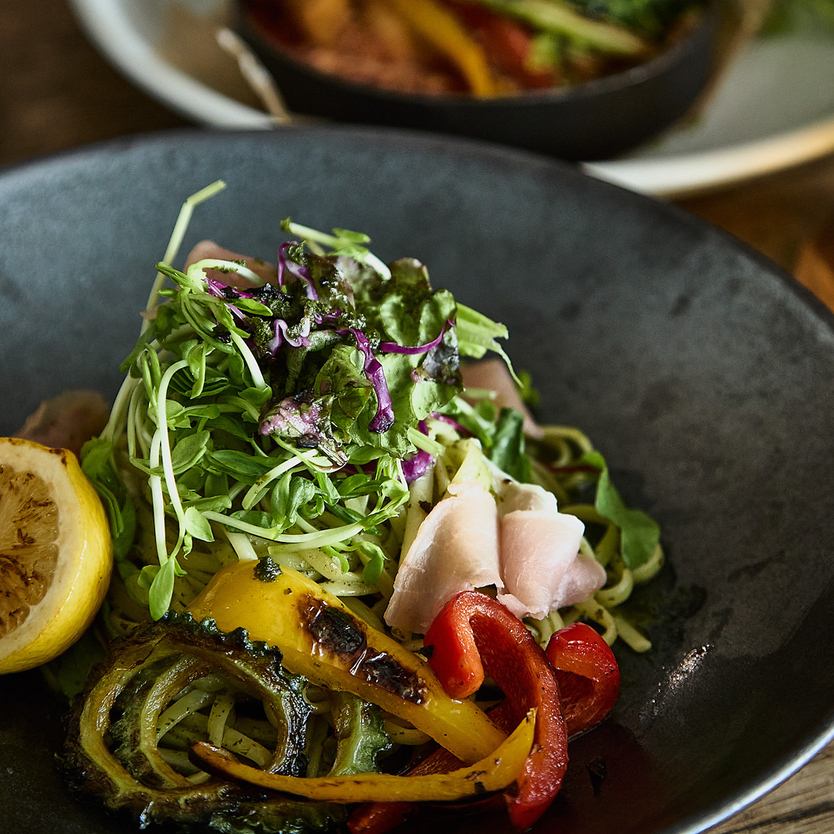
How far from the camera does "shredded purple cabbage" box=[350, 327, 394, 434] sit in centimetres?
225

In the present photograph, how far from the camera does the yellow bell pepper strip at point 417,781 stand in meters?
1.94

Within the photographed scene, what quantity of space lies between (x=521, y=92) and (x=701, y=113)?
109cm

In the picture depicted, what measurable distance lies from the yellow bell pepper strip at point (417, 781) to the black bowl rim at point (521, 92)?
271cm

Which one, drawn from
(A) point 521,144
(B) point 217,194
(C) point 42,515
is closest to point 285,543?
(C) point 42,515

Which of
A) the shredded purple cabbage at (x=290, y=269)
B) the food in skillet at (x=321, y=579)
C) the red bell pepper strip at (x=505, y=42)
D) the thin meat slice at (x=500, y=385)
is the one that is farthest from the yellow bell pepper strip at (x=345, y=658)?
the red bell pepper strip at (x=505, y=42)

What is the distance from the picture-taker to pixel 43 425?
2648mm

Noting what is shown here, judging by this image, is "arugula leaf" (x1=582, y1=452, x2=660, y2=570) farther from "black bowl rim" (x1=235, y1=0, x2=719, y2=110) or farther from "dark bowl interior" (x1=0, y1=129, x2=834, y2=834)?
"black bowl rim" (x1=235, y1=0, x2=719, y2=110)

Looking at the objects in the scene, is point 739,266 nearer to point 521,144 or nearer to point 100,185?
point 521,144

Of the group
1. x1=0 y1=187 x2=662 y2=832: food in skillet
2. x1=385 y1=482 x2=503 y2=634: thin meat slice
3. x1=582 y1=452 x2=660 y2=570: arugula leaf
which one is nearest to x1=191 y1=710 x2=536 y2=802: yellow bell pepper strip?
x1=0 y1=187 x2=662 y2=832: food in skillet

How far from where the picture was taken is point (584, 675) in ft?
7.27

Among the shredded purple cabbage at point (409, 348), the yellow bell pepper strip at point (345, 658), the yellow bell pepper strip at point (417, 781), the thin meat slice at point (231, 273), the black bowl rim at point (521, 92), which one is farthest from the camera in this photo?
the black bowl rim at point (521, 92)

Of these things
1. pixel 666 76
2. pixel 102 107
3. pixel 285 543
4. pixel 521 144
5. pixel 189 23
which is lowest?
pixel 102 107

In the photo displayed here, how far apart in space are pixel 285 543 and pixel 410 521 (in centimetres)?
30

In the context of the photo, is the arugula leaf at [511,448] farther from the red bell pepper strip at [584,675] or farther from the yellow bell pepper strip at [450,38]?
the yellow bell pepper strip at [450,38]
